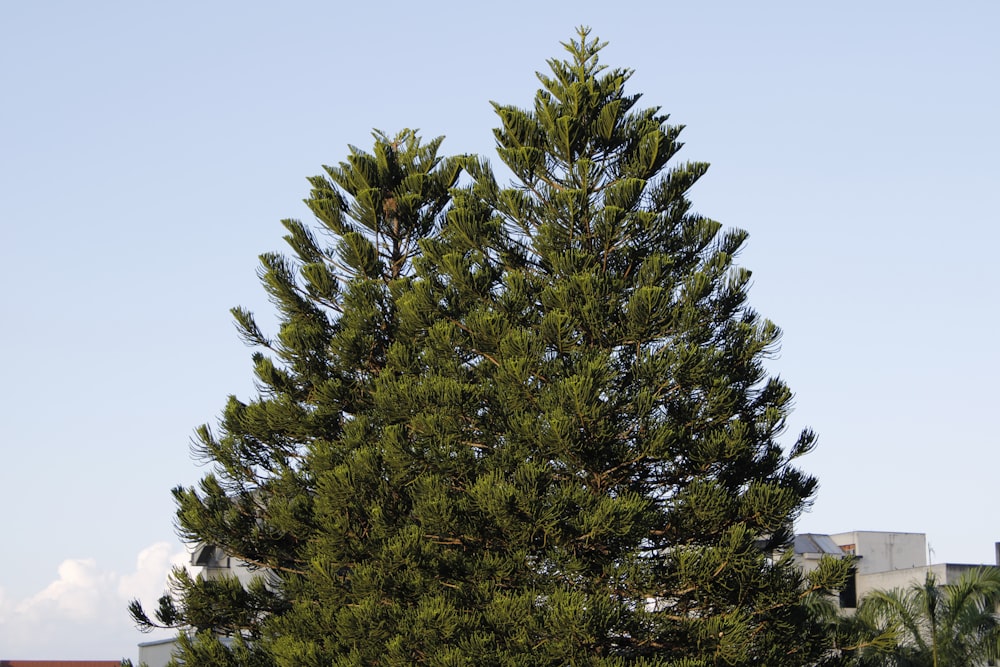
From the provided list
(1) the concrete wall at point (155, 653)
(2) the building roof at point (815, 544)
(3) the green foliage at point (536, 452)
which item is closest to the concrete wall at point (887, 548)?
(2) the building roof at point (815, 544)

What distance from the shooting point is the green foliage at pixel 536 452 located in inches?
653

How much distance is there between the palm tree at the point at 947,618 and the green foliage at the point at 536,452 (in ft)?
22.7

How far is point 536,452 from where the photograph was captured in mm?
17234

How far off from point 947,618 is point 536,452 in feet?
36.4

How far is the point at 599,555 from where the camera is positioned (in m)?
17.0

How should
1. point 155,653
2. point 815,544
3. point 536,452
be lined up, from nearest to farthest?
1. point 536,452
2. point 155,653
3. point 815,544

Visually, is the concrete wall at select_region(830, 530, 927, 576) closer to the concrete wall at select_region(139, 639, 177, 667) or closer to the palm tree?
the palm tree

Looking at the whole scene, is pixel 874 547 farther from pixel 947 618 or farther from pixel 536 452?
pixel 536 452

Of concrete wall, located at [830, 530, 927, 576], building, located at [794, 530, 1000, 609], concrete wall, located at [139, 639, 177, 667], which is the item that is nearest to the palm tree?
building, located at [794, 530, 1000, 609]

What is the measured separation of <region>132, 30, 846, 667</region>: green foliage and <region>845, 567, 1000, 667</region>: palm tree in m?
6.92

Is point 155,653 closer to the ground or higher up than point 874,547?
closer to the ground

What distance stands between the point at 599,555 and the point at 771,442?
9.88 feet

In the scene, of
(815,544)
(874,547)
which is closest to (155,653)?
(815,544)

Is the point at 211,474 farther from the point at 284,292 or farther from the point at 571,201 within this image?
the point at 571,201
